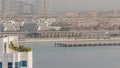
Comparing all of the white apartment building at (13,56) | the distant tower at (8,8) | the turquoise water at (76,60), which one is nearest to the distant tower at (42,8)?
the distant tower at (8,8)

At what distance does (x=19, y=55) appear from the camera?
3.52m

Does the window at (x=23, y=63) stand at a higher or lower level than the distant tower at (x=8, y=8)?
higher

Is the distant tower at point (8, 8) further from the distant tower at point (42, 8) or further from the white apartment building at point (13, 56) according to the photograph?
the white apartment building at point (13, 56)

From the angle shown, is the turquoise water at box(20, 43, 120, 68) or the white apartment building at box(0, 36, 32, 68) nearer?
the white apartment building at box(0, 36, 32, 68)

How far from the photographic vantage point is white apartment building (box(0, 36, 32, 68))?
348 centimetres

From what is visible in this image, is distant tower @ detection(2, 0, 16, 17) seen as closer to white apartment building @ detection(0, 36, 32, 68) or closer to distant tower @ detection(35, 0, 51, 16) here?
distant tower @ detection(35, 0, 51, 16)

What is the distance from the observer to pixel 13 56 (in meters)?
3.48

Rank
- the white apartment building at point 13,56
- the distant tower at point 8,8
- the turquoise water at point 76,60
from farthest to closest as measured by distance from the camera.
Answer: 1. the distant tower at point 8,8
2. the turquoise water at point 76,60
3. the white apartment building at point 13,56

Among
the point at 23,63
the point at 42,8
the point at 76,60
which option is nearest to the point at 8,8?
the point at 42,8

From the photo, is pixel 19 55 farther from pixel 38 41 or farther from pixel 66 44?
pixel 38 41

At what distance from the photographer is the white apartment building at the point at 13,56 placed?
11.4 feet

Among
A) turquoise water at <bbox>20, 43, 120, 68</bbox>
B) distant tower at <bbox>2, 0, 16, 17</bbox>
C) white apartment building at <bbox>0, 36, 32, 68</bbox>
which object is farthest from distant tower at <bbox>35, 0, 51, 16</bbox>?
white apartment building at <bbox>0, 36, 32, 68</bbox>

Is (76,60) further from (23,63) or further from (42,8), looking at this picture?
(42,8)

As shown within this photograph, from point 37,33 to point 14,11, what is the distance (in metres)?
24.6
